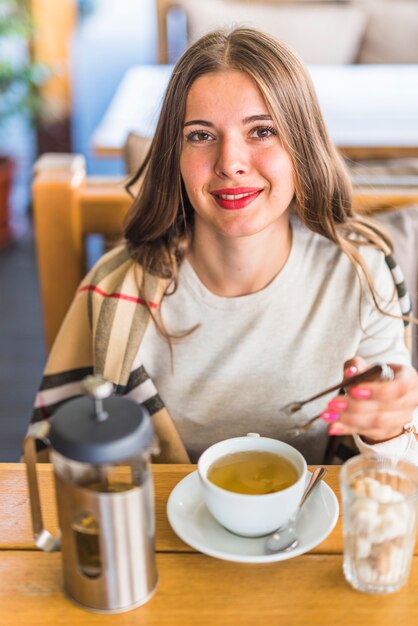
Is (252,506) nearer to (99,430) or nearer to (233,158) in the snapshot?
(99,430)

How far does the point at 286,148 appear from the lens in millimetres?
1321

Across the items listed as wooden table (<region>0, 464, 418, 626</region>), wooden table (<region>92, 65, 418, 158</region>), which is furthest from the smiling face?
wooden table (<region>92, 65, 418, 158</region>)

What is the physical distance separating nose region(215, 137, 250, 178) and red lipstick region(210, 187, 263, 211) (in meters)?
0.03

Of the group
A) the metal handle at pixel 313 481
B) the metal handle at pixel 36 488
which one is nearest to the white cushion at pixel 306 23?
the metal handle at pixel 313 481

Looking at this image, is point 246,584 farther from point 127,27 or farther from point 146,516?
point 127,27

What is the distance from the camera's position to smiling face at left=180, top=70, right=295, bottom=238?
1.29 meters

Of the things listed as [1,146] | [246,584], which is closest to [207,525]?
[246,584]

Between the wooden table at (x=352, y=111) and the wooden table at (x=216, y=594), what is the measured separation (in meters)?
1.21

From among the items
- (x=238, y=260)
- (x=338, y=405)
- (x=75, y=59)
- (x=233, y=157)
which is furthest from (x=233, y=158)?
(x=75, y=59)

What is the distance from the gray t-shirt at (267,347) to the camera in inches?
57.1

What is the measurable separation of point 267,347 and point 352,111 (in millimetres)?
1220

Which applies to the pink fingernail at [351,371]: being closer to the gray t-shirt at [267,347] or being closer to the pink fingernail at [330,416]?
the pink fingernail at [330,416]

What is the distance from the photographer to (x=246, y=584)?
38.1 inches

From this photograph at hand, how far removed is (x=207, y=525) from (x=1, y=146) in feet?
12.5
